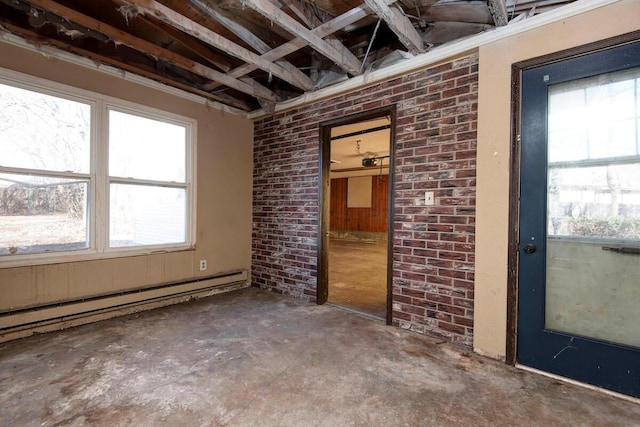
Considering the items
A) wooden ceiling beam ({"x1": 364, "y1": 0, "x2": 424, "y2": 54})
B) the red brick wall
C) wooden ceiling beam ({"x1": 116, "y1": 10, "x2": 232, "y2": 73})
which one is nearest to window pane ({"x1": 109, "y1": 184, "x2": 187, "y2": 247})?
wooden ceiling beam ({"x1": 116, "y1": 10, "x2": 232, "y2": 73})

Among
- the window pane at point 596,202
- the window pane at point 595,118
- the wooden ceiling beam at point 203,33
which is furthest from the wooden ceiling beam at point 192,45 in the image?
the window pane at point 596,202

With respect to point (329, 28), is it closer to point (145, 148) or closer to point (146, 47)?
point (146, 47)

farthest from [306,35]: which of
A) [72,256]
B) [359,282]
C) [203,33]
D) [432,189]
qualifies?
[359,282]

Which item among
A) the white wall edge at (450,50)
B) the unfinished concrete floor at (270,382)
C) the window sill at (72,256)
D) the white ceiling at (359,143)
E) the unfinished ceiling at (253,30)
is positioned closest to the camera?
the unfinished concrete floor at (270,382)

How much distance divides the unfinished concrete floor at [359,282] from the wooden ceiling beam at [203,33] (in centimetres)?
278

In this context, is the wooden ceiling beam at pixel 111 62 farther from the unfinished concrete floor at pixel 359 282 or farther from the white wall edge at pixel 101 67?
the unfinished concrete floor at pixel 359 282

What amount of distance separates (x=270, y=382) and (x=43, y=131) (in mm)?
3042

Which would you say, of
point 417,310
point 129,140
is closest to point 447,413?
point 417,310

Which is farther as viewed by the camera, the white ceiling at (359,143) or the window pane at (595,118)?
the white ceiling at (359,143)

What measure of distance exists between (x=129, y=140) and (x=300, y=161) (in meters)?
1.98

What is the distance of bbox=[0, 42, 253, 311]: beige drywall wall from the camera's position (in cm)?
252

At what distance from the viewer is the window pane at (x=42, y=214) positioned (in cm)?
245

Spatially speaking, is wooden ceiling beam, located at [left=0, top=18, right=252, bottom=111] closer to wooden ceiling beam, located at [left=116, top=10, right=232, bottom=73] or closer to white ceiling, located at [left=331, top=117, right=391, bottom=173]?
wooden ceiling beam, located at [left=116, top=10, right=232, bottom=73]

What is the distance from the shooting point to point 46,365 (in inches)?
80.9
